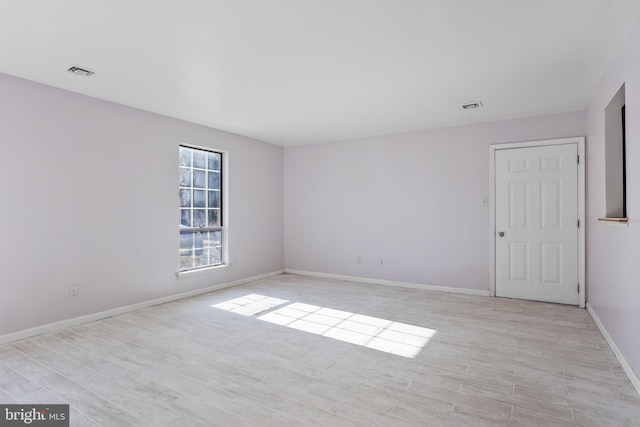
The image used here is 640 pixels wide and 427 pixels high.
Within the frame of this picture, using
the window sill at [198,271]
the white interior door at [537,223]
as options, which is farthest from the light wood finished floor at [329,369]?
the window sill at [198,271]

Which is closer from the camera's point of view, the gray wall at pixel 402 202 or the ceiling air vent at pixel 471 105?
the ceiling air vent at pixel 471 105

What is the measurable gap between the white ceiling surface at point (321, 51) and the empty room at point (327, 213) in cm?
2

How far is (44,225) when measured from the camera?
3545mm

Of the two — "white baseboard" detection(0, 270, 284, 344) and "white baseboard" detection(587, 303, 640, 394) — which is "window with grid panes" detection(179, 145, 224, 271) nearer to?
"white baseboard" detection(0, 270, 284, 344)

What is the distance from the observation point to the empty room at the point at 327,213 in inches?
91.3

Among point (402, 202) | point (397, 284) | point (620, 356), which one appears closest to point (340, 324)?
point (397, 284)

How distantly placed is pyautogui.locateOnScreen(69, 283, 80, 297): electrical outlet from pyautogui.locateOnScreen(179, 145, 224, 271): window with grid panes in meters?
1.40

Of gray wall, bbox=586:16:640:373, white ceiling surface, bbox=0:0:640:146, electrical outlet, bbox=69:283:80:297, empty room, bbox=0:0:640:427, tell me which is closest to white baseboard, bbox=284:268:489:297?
empty room, bbox=0:0:640:427

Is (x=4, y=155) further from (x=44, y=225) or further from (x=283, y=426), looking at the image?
(x=283, y=426)

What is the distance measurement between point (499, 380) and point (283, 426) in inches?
61.6

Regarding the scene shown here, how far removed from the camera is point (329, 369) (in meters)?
2.72

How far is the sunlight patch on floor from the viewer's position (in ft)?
10.6

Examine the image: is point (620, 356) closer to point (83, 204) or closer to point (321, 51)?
point (321, 51)

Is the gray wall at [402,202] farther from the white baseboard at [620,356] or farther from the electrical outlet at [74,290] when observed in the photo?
the electrical outlet at [74,290]
